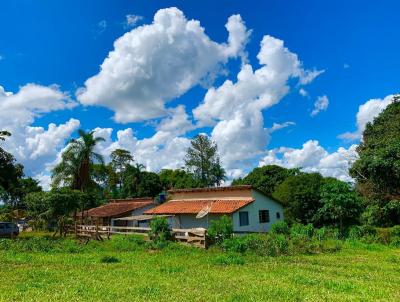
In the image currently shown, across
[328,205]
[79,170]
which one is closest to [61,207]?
[79,170]

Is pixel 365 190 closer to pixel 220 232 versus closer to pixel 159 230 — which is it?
pixel 220 232

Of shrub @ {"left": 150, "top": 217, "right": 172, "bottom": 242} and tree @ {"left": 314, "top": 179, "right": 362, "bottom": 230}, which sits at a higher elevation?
tree @ {"left": 314, "top": 179, "right": 362, "bottom": 230}

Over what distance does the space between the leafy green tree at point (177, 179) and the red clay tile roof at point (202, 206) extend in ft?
78.2

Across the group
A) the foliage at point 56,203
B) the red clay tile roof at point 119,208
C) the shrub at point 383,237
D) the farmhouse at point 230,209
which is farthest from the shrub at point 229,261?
the red clay tile roof at point 119,208

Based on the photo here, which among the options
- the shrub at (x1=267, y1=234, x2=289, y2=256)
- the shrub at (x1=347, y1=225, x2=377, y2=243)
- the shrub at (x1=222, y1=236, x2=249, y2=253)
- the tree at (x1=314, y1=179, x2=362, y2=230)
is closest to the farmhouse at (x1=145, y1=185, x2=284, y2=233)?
the tree at (x1=314, y1=179, x2=362, y2=230)

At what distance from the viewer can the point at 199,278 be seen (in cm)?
1290

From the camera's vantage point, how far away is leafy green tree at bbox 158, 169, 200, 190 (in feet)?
218

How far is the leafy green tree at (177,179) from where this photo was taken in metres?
66.5

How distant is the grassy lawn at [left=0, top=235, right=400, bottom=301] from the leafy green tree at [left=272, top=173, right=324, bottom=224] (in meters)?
20.7

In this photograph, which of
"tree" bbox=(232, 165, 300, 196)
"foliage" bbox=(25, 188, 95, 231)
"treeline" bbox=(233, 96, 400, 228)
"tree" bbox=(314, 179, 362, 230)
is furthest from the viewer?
"tree" bbox=(232, 165, 300, 196)

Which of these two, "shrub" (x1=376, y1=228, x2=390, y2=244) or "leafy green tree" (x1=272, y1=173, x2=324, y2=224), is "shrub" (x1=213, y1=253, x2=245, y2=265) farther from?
"leafy green tree" (x1=272, y1=173, x2=324, y2=224)

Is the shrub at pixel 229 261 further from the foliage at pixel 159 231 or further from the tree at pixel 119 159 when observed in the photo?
the tree at pixel 119 159

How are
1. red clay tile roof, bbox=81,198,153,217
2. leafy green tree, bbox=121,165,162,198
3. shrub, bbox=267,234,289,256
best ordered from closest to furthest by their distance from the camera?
shrub, bbox=267,234,289,256 → red clay tile roof, bbox=81,198,153,217 → leafy green tree, bbox=121,165,162,198

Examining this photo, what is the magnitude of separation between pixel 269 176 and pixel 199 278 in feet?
146
